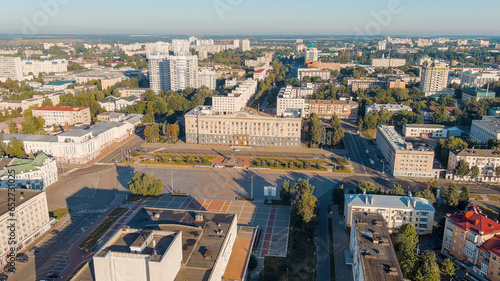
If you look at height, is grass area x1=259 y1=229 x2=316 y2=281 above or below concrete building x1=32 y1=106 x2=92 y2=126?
below

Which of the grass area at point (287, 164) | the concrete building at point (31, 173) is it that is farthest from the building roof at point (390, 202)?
the concrete building at point (31, 173)

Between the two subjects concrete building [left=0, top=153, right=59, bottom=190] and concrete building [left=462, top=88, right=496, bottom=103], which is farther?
concrete building [left=462, top=88, right=496, bottom=103]

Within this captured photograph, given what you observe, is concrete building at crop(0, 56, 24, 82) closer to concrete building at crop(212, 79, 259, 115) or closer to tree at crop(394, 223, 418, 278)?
concrete building at crop(212, 79, 259, 115)

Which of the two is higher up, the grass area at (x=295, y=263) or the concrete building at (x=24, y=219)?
the concrete building at (x=24, y=219)

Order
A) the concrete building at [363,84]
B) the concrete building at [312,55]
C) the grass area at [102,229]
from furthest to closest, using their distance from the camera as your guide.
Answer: the concrete building at [312,55]
the concrete building at [363,84]
the grass area at [102,229]

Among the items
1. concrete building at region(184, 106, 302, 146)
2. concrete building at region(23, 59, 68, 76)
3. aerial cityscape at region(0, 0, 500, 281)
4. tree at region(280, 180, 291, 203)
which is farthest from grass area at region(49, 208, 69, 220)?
concrete building at region(23, 59, 68, 76)

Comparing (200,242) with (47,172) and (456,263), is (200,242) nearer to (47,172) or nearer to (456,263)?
(456,263)

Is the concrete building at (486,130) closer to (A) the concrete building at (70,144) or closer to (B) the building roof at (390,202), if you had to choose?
(B) the building roof at (390,202)

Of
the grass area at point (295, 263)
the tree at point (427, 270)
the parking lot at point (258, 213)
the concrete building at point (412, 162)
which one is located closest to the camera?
the tree at point (427, 270)
